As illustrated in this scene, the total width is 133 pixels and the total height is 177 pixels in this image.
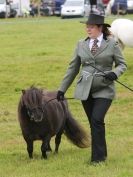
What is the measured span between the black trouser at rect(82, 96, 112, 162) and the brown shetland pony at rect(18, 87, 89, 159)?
593 mm

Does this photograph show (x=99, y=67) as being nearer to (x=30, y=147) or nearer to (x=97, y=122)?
(x=97, y=122)

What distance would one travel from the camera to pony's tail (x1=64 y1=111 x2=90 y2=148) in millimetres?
8711

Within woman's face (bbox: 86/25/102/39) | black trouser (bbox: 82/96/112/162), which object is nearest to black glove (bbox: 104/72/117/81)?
black trouser (bbox: 82/96/112/162)

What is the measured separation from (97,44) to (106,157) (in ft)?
4.98

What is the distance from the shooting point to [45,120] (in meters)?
8.03

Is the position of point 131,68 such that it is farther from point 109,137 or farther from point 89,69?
point 89,69

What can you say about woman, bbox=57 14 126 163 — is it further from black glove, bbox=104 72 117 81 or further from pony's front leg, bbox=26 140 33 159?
pony's front leg, bbox=26 140 33 159

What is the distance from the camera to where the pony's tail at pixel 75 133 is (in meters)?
8.71

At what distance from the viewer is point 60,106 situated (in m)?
8.44

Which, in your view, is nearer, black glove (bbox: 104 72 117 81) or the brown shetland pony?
black glove (bbox: 104 72 117 81)

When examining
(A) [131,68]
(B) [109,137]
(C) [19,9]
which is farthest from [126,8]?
(B) [109,137]

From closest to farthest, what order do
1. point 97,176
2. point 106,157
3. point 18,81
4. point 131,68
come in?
point 97,176
point 106,157
point 18,81
point 131,68

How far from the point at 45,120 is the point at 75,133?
0.89 metres

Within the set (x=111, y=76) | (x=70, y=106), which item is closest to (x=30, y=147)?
(x=111, y=76)
